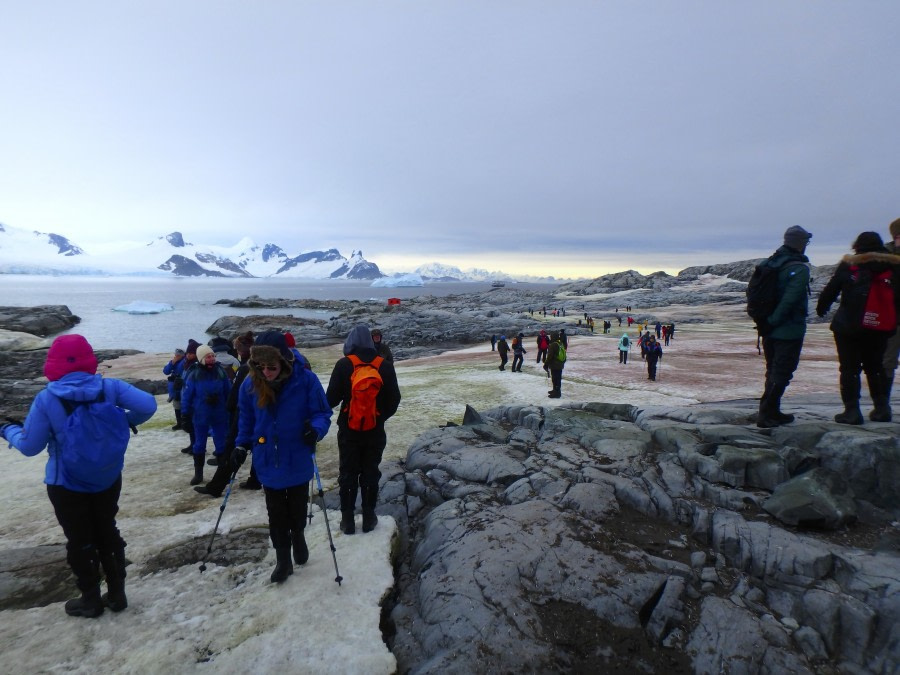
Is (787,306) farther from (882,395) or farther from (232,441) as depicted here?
(232,441)

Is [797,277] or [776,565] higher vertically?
[797,277]

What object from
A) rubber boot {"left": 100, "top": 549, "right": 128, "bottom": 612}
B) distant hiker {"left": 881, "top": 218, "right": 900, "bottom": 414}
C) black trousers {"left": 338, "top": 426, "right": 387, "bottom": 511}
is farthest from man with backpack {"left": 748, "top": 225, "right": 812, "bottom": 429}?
rubber boot {"left": 100, "top": 549, "right": 128, "bottom": 612}

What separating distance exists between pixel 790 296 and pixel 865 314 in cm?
98

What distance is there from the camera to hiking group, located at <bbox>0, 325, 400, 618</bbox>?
4664 mm

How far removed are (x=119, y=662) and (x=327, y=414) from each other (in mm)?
3168

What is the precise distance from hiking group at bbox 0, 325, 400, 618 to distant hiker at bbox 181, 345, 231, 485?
189 centimetres

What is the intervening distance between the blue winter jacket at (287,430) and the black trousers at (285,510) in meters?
0.15

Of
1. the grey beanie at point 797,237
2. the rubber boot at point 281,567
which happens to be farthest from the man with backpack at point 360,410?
the grey beanie at point 797,237

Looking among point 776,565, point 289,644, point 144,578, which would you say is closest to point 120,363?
point 144,578

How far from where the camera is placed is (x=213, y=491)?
8.05 metres

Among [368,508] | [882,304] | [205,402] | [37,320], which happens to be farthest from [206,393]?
[37,320]

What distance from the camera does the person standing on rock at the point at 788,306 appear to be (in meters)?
7.41

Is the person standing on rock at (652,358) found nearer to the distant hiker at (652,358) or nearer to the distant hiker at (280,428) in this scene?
the distant hiker at (652,358)

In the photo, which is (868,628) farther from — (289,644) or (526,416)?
(526,416)
